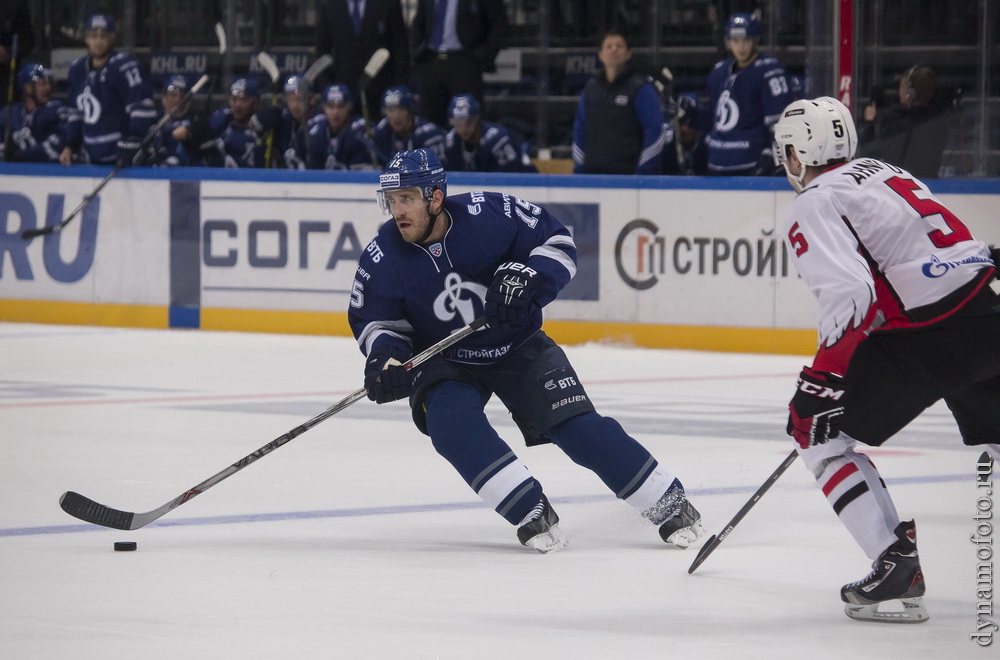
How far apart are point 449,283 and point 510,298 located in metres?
0.29

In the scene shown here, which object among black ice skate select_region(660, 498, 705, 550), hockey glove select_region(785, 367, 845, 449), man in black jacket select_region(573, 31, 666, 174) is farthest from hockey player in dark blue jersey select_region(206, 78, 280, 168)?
hockey glove select_region(785, 367, 845, 449)

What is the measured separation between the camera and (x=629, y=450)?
4.61m

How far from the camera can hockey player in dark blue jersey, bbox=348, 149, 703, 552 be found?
455cm

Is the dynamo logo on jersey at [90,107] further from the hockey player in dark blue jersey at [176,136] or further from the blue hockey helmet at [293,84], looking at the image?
the blue hockey helmet at [293,84]

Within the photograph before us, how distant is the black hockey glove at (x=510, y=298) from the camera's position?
15.0 ft

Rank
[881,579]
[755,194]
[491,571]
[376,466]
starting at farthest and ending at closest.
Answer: [755,194] < [376,466] < [491,571] < [881,579]

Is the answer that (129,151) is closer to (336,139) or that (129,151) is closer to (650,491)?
(336,139)

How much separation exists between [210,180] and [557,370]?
617 centimetres

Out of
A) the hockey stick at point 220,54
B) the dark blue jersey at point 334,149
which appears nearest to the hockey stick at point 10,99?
the hockey stick at point 220,54

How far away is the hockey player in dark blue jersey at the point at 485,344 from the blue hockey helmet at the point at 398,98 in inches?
218

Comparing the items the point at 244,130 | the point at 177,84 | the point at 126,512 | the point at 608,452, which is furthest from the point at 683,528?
the point at 177,84

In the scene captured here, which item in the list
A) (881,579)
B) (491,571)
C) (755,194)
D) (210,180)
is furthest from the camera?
(210,180)

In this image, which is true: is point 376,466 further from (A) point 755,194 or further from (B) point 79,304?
(B) point 79,304

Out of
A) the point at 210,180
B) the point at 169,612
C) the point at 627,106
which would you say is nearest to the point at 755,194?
the point at 627,106
